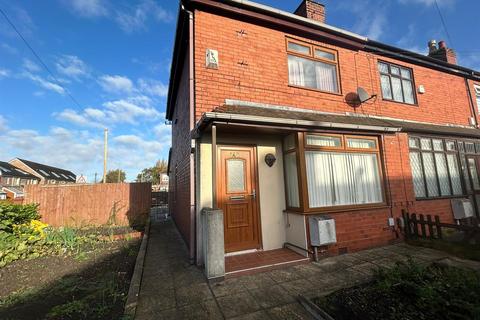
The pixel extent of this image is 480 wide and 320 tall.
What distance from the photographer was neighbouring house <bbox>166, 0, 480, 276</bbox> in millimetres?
5074

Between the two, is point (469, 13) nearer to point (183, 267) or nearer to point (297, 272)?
point (297, 272)

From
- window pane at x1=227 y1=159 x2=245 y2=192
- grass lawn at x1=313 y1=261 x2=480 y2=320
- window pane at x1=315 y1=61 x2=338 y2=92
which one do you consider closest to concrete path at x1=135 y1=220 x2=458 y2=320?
grass lawn at x1=313 y1=261 x2=480 y2=320

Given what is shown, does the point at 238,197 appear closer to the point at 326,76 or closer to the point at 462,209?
the point at 326,76

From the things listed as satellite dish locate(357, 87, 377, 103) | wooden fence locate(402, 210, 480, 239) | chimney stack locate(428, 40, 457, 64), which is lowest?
wooden fence locate(402, 210, 480, 239)

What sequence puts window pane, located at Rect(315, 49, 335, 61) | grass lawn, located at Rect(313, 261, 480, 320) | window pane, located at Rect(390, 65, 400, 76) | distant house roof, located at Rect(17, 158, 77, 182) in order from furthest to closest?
distant house roof, located at Rect(17, 158, 77, 182), window pane, located at Rect(390, 65, 400, 76), window pane, located at Rect(315, 49, 335, 61), grass lawn, located at Rect(313, 261, 480, 320)

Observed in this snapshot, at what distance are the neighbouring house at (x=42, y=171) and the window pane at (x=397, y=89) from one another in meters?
47.4

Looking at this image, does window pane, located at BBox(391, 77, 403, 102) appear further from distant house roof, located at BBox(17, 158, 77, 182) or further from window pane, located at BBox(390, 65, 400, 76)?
distant house roof, located at BBox(17, 158, 77, 182)

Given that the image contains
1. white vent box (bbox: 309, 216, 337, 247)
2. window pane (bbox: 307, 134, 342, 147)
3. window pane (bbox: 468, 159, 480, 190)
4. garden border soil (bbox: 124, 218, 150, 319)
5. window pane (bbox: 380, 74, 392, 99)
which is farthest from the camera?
window pane (bbox: 468, 159, 480, 190)

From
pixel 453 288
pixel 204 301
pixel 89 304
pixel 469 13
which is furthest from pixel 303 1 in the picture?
pixel 89 304

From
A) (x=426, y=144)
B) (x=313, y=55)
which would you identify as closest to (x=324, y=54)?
(x=313, y=55)

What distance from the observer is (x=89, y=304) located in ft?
10.8

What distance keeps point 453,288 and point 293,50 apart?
20.3 feet

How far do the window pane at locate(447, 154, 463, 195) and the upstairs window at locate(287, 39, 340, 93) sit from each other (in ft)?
16.0

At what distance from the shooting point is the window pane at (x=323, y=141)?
5453 mm
